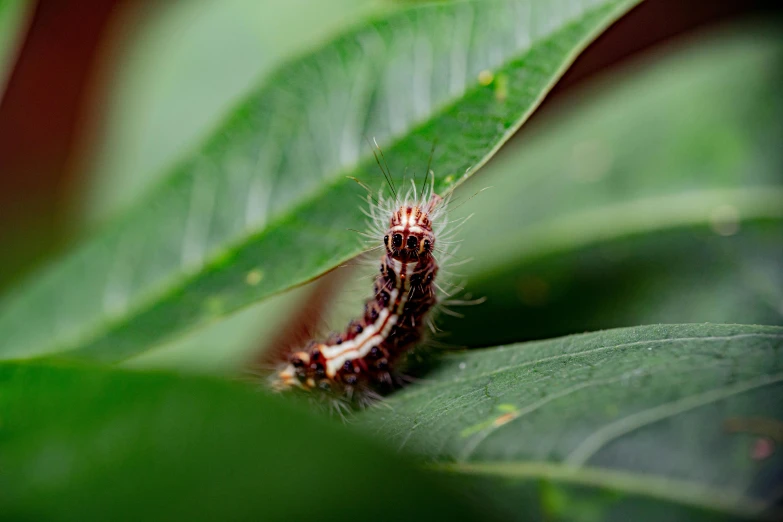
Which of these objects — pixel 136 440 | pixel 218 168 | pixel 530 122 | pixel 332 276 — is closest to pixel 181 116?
pixel 332 276

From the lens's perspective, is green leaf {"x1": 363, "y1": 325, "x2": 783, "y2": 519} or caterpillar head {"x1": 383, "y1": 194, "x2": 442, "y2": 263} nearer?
green leaf {"x1": 363, "y1": 325, "x2": 783, "y2": 519}

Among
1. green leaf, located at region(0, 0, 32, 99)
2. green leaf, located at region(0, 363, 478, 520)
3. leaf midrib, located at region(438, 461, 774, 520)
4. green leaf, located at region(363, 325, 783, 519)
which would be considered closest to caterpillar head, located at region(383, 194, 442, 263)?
green leaf, located at region(363, 325, 783, 519)

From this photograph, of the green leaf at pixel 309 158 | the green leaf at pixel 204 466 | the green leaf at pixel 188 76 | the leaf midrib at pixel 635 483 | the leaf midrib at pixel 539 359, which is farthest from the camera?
the green leaf at pixel 188 76

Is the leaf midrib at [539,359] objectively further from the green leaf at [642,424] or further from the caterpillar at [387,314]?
the caterpillar at [387,314]

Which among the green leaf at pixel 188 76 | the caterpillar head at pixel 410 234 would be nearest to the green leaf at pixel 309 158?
the caterpillar head at pixel 410 234

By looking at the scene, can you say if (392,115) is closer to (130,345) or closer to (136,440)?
(130,345)

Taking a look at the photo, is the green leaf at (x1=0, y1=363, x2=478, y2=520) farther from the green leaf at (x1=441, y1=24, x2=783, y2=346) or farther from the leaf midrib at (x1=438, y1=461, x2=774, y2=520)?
the green leaf at (x1=441, y1=24, x2=783, y2=346)

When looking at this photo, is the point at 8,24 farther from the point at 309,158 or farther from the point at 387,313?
the point at 387,313
